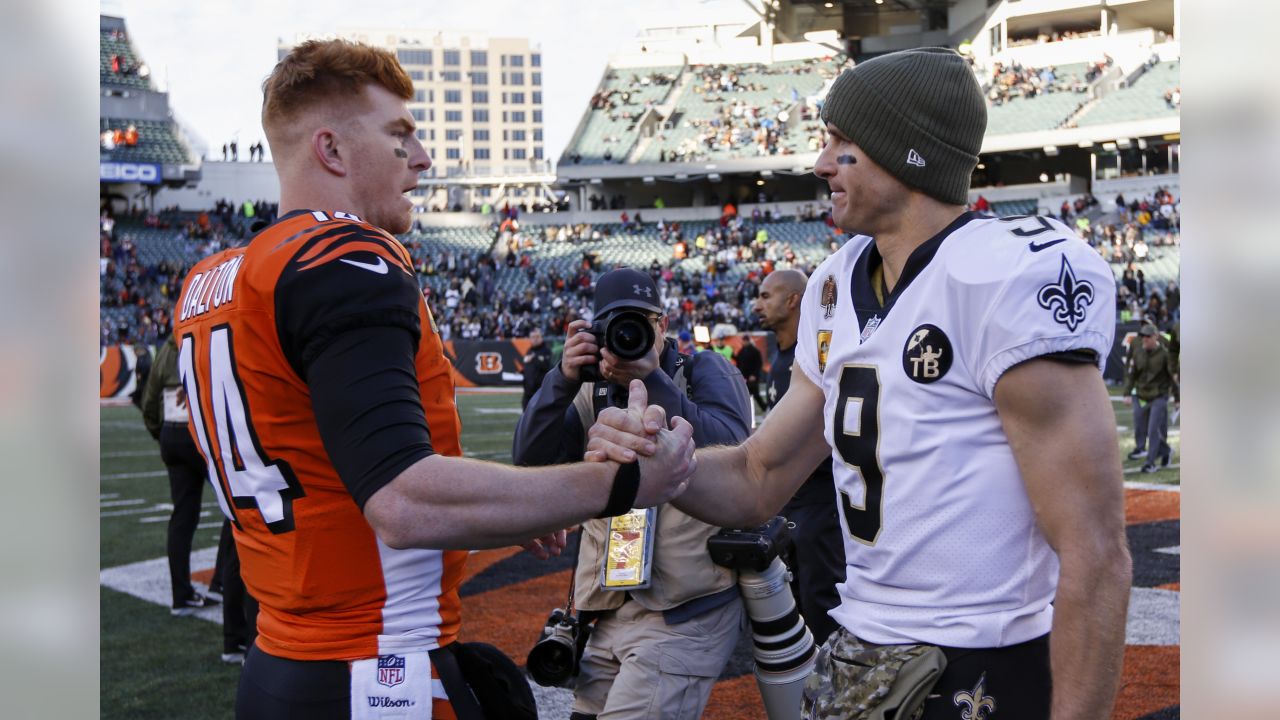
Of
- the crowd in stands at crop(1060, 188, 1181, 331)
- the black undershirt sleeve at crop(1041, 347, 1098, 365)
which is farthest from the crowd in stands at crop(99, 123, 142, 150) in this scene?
the black undershirt sleeve at crop(1041, 347, 1098, 365)

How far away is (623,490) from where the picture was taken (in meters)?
2.04

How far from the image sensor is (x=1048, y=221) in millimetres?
2105

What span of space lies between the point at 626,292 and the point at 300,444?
184cm

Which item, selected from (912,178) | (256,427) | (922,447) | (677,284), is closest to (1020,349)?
(922,447)

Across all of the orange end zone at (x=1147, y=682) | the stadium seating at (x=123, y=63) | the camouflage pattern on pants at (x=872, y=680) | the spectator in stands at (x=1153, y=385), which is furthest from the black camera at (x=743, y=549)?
the stadium seating at (x=123, y=63)

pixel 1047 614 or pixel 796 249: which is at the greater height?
pixel 796 249

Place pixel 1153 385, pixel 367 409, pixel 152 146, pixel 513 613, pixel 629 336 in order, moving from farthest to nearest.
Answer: pixel 152 146, pixel 1153 385, pixel 513 613, pixel 629 336, pixel 367 409

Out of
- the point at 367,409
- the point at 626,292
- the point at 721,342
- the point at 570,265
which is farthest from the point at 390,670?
the point at 570,265

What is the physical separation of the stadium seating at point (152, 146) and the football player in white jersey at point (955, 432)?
50.0m

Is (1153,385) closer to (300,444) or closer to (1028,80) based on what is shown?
(300,444)

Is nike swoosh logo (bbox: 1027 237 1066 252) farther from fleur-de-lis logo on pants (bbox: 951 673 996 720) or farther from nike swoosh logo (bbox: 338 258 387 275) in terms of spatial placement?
nike swoosh logo (bbox: 338 258 387 275)

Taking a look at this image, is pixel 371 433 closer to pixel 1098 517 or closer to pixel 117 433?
pixel 1098 517
